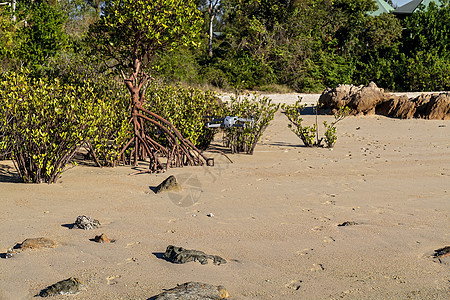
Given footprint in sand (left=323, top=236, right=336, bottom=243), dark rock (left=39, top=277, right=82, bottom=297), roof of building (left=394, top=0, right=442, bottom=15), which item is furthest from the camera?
roof of building (left=394, top=0, right=442, bottom=15)

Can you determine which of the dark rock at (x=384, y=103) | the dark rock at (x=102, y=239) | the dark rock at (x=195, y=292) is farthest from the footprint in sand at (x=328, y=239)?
the dark rock at (x=384, y=103)

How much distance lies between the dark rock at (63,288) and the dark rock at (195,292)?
20.8 inches

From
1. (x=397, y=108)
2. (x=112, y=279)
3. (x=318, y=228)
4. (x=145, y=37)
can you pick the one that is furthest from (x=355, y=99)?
(x=112, y=279)

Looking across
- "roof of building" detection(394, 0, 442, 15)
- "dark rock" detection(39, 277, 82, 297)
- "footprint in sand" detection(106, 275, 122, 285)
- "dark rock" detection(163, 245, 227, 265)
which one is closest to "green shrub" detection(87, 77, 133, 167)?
"dark rock" detection(163, 245, 227, 265)

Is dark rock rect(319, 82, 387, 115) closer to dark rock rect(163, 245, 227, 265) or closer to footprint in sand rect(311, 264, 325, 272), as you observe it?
footprint in sand rect(311, 264, 325, 272)

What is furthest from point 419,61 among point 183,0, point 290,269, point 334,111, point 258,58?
point 290,269

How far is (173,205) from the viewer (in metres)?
5.76

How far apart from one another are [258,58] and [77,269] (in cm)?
2545

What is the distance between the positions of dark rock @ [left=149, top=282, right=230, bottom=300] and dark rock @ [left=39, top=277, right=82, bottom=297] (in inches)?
20.8

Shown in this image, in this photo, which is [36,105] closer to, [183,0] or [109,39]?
[109,39]

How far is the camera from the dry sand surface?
3557 millimetres

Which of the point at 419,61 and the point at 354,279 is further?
the point at 419,61

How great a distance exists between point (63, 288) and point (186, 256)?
3.06 ft

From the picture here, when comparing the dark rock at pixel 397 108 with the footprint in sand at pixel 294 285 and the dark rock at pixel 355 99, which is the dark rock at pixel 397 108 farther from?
the footprint in sand at pixel 294 285
